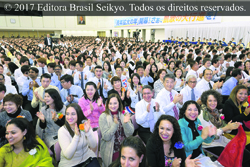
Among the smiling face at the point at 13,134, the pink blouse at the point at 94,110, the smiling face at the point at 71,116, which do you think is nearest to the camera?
the smiling face at the point at 13,134

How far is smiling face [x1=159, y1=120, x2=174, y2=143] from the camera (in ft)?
5.77

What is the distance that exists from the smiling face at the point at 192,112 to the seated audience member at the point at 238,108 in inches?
39.8

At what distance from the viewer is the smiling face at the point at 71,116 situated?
79.5 inches

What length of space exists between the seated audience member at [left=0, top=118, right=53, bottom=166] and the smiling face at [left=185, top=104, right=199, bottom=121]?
1.91m

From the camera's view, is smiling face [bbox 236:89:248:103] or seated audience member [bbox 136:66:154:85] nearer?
smiling face [bbox 236:89:248:103]

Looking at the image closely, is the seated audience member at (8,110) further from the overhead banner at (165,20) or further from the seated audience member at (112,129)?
the overhead banner at (165,20)

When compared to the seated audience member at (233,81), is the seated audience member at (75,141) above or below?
below

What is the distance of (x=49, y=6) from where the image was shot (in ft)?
85.3

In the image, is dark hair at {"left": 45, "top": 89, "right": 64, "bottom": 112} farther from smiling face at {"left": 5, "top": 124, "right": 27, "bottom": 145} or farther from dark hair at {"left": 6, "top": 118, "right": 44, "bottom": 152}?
smiling face at {"left": 5, "top": 124, "right": 27, "bottom": 145}

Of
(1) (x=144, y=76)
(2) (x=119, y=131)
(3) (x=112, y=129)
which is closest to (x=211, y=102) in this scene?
(2) (x=119, y=131)

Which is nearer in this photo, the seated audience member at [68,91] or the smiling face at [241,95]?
the smiling face at [241,95]

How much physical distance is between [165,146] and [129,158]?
21.7 inches

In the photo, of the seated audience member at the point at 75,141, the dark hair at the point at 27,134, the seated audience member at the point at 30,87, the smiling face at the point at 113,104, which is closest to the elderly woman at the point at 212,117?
the smiling face at the point at 113,104

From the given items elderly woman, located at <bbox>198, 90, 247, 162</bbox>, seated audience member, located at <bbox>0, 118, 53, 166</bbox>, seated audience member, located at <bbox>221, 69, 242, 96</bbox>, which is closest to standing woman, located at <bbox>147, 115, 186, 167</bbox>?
elderly woman, located at <bbox>198, 90, 247, 162</bbox>
